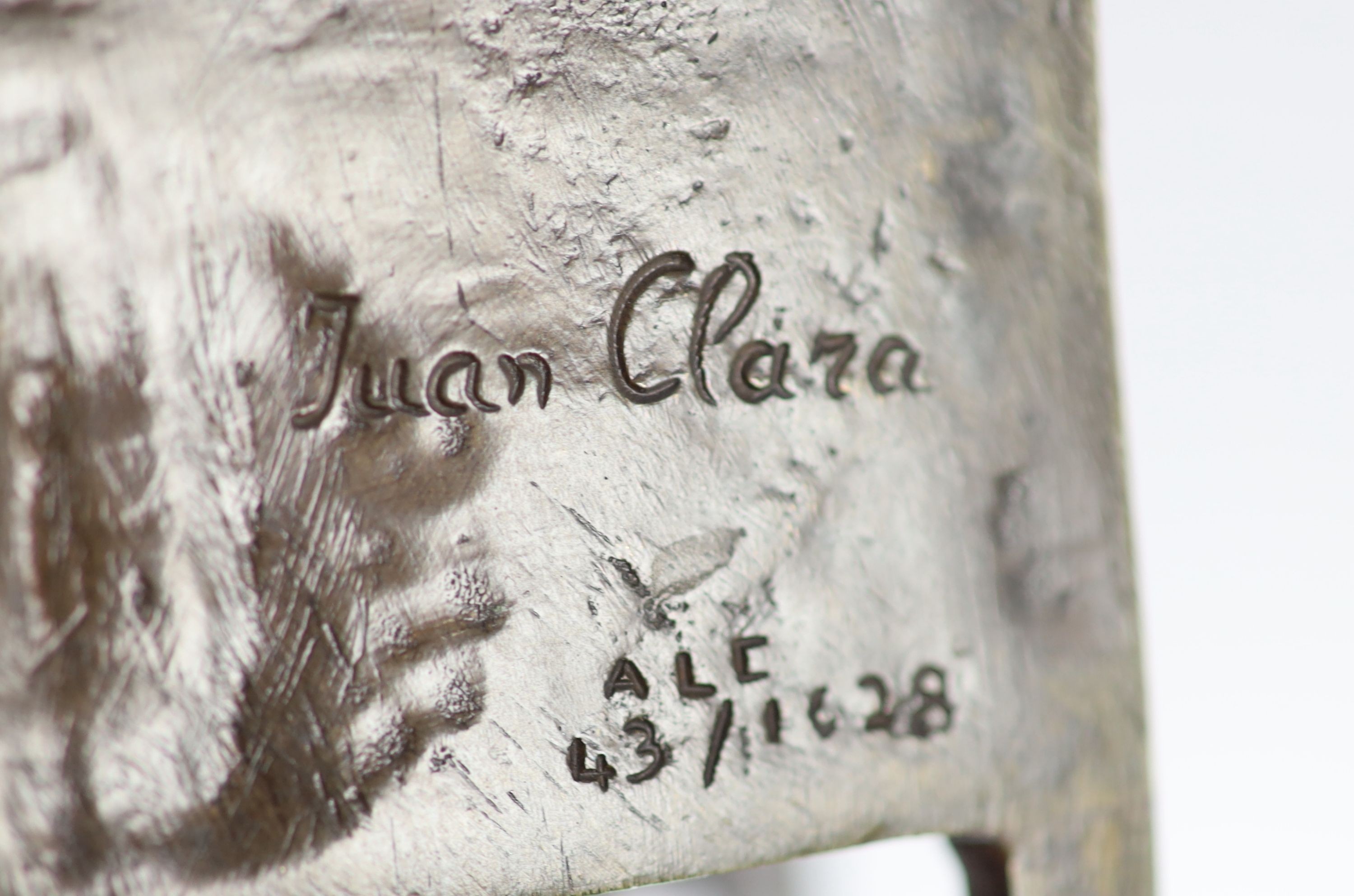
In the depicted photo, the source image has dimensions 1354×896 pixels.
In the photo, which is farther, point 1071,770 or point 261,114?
point 1071,770

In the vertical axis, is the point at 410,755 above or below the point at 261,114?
below

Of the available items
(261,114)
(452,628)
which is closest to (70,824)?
(452,628)

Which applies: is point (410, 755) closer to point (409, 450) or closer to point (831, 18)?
point (409, 450)

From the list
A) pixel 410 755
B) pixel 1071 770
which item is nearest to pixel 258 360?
pixel 410 755

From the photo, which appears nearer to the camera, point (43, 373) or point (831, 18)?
point (43, 373)

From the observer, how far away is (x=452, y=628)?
453 millimetres

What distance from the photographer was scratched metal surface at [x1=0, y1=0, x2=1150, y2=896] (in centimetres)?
41

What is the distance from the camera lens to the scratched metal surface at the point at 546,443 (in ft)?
1.34

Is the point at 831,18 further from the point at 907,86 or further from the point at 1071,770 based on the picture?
the point at 1071,770

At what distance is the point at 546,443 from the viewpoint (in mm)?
464

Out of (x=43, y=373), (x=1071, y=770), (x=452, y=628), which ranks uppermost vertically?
(x=43, y=373)

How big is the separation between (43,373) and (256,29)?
15 cm

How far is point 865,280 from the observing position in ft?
1.69

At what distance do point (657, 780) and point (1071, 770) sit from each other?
0.23 m
